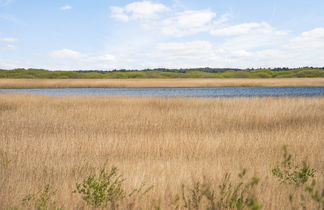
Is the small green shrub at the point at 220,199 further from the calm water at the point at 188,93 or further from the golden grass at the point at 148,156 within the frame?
the calm water at the point at 188,93

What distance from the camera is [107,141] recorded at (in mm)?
7164

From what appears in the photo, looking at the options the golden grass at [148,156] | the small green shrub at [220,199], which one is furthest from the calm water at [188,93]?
the small green shrub at [220,199]

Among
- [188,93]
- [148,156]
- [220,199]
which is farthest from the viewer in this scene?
[188,93]

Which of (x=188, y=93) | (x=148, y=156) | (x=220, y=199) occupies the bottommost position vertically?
(x=188, y=93)

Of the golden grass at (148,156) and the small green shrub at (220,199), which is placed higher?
the small green shrub at (220,199)

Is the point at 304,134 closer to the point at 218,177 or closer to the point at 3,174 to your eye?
the point at 218,177

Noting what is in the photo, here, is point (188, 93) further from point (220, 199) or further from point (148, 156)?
point (220, 199)

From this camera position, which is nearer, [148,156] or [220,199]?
[220,199]

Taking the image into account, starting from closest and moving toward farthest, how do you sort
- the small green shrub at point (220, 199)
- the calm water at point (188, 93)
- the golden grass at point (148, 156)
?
the small green shrub at point (220, 199)
the golden grass at point (148, 156)
the calm water at point (188, 93)

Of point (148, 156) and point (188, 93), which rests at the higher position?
point (148, 156)

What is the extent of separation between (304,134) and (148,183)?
510 centimetres


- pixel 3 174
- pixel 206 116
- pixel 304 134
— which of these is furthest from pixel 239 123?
pixel 3 174

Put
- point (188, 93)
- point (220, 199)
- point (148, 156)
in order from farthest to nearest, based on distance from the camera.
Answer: point (188, 93)
point (148, 156)
point (220, 199)

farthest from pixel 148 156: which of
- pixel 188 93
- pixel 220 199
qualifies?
pixel 188 93
